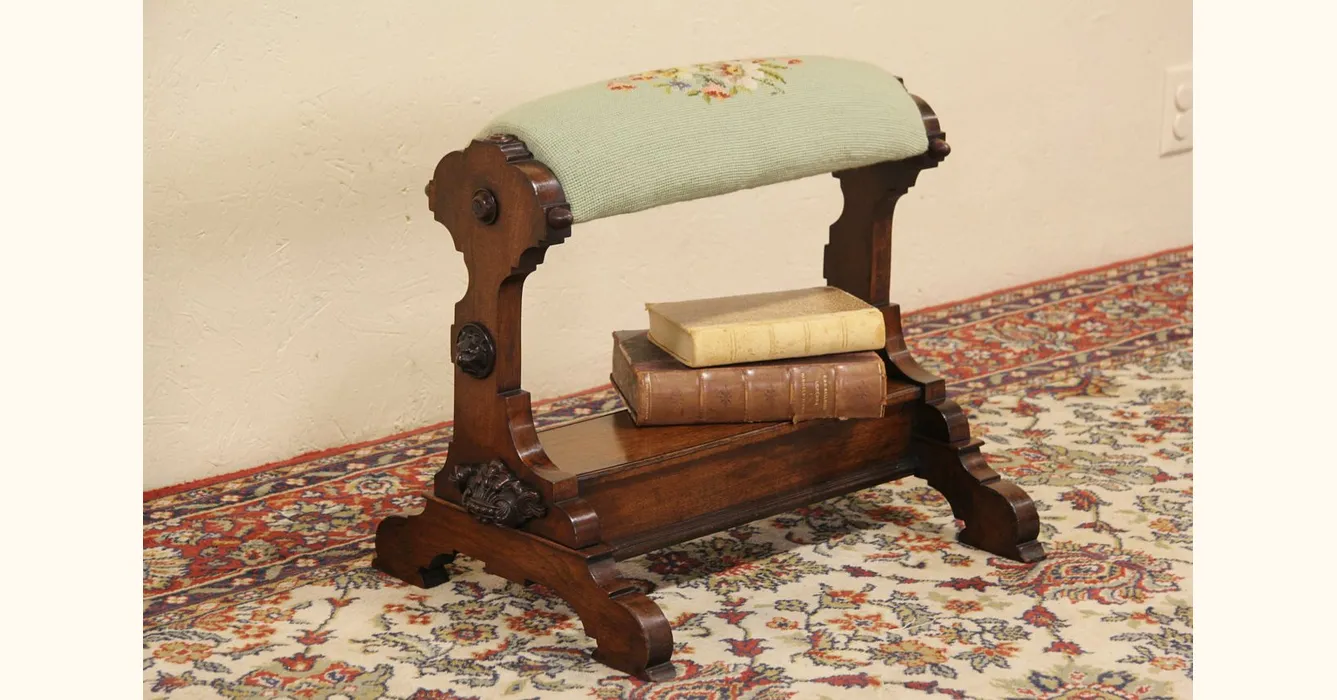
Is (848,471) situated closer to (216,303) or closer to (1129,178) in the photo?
(216,303)

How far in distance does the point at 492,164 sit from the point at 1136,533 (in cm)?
140

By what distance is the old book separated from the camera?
273 centimetres

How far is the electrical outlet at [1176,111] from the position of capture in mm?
5199

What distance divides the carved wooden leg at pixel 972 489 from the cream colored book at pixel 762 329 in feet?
0.84

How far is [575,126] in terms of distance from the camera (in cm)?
247

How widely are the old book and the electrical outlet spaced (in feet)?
9.15

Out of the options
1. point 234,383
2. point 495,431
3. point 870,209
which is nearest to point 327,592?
point 495,431

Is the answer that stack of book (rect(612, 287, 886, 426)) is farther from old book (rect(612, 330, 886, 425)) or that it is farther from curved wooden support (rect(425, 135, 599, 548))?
curved wooden support (rect(425, 135, 599, 548))

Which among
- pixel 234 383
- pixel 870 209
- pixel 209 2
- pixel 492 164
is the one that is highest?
pixel 209 2

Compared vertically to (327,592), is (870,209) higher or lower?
higher

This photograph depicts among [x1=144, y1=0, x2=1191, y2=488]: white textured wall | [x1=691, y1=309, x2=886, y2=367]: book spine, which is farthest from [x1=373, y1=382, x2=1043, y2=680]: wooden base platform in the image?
[x1=144, y1=0, x2=1191, y2=488]: white textured wall

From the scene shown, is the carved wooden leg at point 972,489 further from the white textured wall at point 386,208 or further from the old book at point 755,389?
the white textured wall at point 386,208

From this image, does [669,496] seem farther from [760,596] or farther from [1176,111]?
[1176,111]

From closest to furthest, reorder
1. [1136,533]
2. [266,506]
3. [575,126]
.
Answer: [575,126], [1136,533], [266,506]
